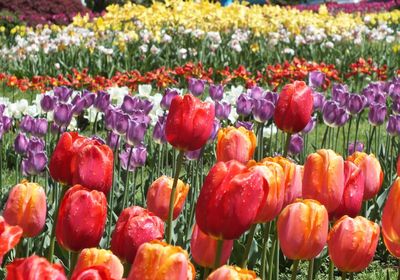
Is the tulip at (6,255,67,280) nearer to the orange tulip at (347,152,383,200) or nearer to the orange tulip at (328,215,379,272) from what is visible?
the orange tulip at (328,215,379,272)

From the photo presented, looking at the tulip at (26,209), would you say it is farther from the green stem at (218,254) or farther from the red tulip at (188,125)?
the green stem at (218,254)

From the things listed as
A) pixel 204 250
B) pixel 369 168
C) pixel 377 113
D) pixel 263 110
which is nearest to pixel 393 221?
pixel 204 250

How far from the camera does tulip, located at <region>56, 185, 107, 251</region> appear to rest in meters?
1.49

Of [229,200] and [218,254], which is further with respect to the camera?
[218,254]

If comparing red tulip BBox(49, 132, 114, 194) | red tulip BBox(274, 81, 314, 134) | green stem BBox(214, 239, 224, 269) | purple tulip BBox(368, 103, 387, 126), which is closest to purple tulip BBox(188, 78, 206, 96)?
purple tulip BBox(368, 103, 387, 126)

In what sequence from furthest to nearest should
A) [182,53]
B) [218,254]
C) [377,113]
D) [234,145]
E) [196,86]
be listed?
[182,53] < [196,86] < [377,113] < [234,145] < [218,254]

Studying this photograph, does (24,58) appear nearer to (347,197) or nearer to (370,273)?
(370,273)

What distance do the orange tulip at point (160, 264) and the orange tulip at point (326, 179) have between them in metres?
0.62

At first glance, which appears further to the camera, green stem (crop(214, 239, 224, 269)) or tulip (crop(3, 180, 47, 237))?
tulip (crop(3, 180, 47, 237))

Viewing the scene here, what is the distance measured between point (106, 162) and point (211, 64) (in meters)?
9.06

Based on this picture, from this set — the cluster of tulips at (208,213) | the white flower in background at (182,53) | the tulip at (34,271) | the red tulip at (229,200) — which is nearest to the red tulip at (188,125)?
the cluster of tulips at (208,213)

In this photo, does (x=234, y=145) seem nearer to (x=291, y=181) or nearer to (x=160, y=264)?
(x=291, y=181)

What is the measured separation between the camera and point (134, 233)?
149 cm

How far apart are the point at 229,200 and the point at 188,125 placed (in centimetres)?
46
